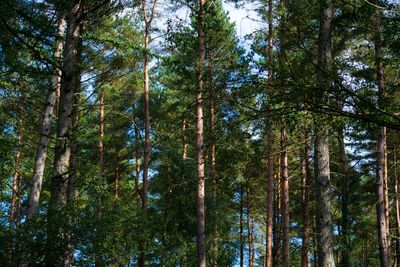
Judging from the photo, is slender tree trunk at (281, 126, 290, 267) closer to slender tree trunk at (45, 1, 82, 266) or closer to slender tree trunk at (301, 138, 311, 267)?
slender tree trunk at (301, 138, 311, 267)

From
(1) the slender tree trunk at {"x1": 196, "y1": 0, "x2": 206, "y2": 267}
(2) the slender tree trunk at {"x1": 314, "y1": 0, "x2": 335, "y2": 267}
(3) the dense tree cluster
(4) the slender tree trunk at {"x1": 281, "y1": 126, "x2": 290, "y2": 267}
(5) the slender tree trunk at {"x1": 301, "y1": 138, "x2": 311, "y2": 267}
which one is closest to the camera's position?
(3) the dense tree cluster

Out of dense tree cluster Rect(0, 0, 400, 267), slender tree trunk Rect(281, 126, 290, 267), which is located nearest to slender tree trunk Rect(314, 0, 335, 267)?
dense tree cluster Rect(0, 0, 400, 267)

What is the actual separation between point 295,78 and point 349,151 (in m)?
21.6

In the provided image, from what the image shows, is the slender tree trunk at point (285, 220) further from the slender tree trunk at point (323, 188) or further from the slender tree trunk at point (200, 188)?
the slender tree trunk at point (323, 188)

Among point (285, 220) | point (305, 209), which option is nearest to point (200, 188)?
point (285, 220)

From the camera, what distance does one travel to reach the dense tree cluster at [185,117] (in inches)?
201

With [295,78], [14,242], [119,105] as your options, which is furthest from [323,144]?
[119,105]

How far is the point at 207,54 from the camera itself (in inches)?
614

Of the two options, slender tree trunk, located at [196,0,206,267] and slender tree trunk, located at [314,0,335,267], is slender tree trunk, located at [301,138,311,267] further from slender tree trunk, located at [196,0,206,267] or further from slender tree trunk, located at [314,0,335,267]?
→ slender tree trunk, located at [314,0,335,267]

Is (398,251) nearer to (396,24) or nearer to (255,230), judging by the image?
(255,230)

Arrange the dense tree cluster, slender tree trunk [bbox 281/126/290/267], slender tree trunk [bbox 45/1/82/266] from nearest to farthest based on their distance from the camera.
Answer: the dense tree cluster < slender tree trunk [bbox 45/1/82/266] < slender tree trunk [bbox 281/126/290/267]

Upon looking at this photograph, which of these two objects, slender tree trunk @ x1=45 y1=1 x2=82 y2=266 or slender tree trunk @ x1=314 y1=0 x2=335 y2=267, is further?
slender tree trunk @ x1=314 y1=0 x2=335 y2=267

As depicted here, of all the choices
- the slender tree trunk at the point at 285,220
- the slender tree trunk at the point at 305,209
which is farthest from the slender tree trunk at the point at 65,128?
the slender tree trunk at the point at 305,209

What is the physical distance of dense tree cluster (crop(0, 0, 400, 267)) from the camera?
510cm
